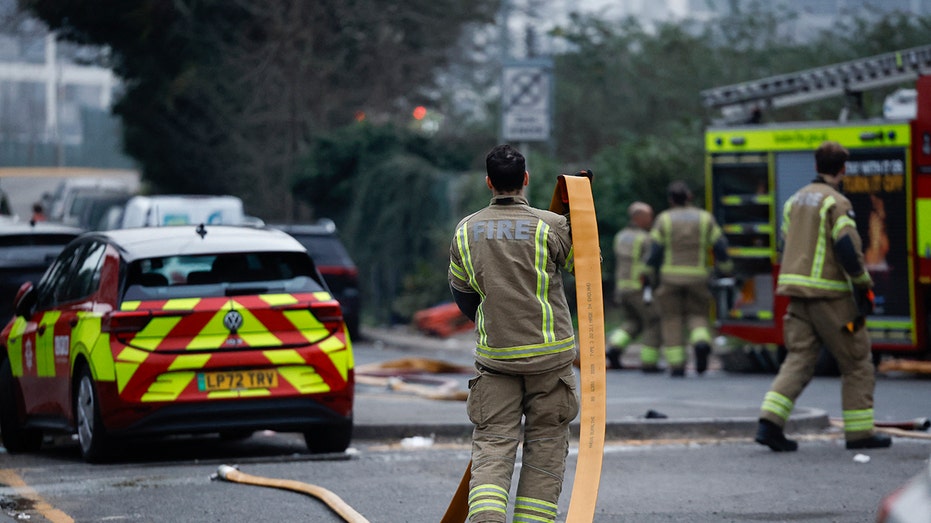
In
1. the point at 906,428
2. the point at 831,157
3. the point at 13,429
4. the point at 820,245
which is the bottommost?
the point at 906,428

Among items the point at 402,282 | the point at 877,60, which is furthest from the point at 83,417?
the point at 402,282

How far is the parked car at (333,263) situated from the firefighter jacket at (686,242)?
5.58 m

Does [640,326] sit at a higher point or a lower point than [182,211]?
lower

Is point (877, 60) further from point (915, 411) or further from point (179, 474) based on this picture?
point (179, 474)

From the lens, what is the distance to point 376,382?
46.1 feet

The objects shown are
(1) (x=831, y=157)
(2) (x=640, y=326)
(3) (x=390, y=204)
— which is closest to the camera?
(1) (x=831, y=157)

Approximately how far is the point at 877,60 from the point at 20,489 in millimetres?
10596

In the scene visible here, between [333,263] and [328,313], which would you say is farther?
[333,263]

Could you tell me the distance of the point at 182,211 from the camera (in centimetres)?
1866

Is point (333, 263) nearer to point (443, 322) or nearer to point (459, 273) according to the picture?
point (443, 322)

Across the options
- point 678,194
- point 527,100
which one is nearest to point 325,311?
point 678,194

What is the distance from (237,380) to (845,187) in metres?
8.03

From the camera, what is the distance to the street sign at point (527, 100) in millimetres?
16953

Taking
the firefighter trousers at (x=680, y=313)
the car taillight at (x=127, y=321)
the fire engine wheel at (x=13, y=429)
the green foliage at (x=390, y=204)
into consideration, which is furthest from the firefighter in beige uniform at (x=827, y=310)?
the green foliage at (x=390, y=204)
